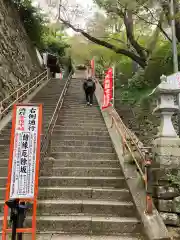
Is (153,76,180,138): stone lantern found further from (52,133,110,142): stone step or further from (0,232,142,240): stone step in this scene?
(52,133,110,142): stone step

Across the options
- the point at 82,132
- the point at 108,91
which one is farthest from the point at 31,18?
the point at 82,132

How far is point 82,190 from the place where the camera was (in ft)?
19.1

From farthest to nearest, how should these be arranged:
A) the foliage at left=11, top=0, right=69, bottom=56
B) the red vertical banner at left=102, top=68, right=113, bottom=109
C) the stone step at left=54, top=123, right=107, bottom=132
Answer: the foliage at left=11, top=0, right=69, bottom=56 → the red vertical banner at left=102, top=68, right=113, bottom=109 → the stone step at left=54, top=123, right=107, bottom=132

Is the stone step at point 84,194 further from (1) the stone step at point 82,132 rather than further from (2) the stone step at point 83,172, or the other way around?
(1) the stone step at point 82,132

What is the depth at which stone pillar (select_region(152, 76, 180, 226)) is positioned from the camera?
517 centimetres

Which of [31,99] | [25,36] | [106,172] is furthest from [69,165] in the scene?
[25,36]

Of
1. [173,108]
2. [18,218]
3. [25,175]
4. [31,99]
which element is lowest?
[18,218]

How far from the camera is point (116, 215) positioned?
5352 mm

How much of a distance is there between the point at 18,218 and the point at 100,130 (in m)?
6.17

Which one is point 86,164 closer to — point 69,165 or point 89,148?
point 69,165

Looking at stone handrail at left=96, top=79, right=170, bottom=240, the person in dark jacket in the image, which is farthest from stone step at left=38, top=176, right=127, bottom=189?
the person in dark jacket

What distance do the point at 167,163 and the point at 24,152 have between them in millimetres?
2937

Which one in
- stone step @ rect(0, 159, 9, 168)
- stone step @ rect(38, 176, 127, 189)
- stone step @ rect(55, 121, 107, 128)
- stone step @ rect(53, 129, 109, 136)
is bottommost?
stone step @ rect(38, 176, 127, 189)

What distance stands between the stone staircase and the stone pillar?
591mm
